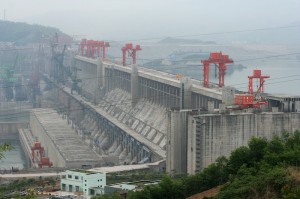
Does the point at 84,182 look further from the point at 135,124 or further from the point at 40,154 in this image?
the point at 135,124

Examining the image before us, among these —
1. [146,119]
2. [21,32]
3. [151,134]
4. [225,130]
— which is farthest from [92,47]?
[21,32]

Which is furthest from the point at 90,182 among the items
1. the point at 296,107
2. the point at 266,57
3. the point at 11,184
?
the point at 266,57

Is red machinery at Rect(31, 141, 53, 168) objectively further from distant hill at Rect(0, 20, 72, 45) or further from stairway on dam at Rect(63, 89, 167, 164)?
distant hill at Rect(0, 20, 72, 45)

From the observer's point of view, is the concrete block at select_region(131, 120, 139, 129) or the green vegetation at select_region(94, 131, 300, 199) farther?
the concrete block at select_region(131, 120, 139, 129)

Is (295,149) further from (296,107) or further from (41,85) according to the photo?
(41,85)

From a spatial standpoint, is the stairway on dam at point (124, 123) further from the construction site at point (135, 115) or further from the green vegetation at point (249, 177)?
the green vegetation at point (249, 177)

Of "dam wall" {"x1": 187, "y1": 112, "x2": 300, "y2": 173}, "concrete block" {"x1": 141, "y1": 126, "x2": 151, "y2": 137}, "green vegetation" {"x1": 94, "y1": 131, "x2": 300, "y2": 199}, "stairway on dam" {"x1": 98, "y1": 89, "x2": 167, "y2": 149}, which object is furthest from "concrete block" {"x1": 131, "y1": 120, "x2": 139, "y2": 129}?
"green vegetation" {"x1": 94, "y1": 131, "x2": 300, "y2": 199}
